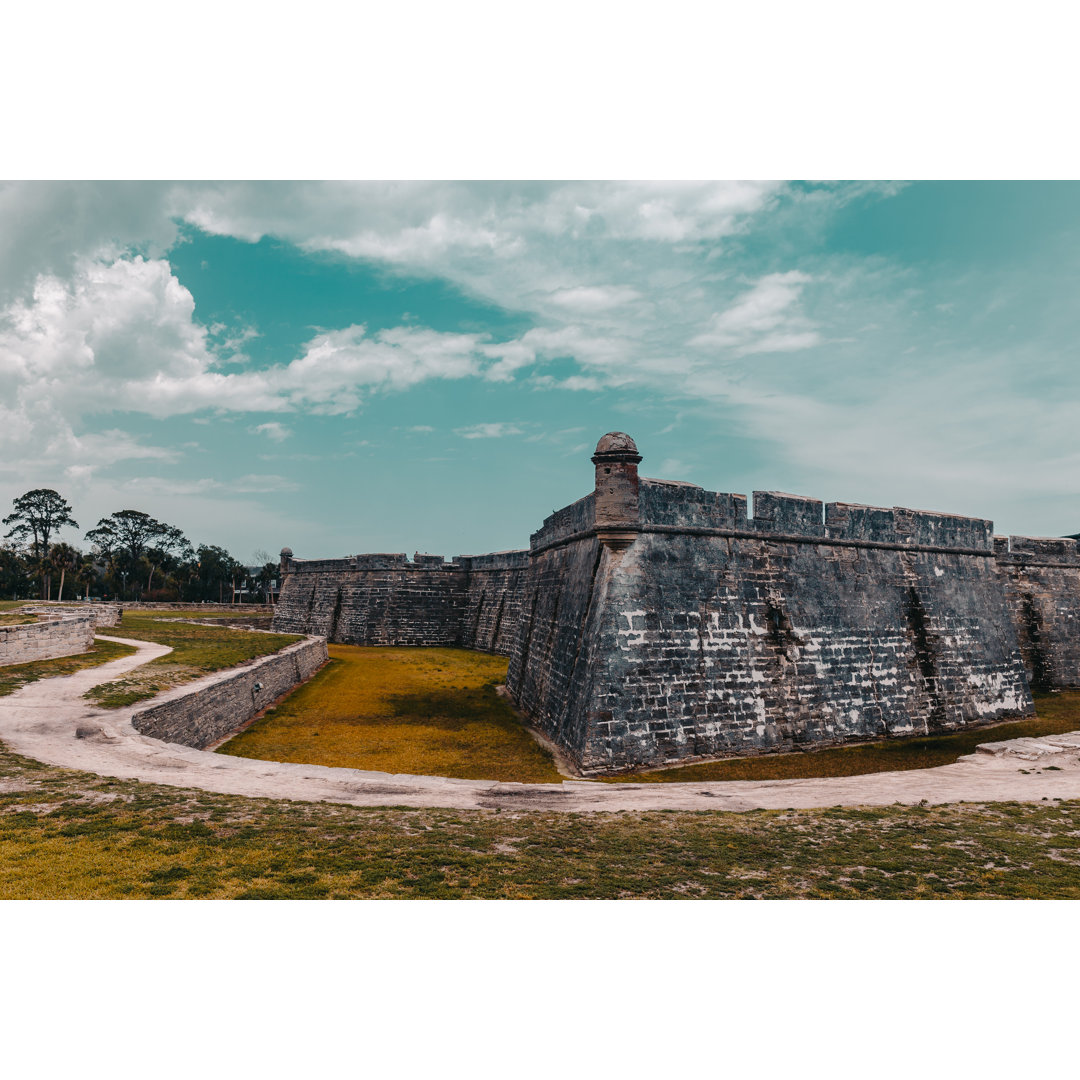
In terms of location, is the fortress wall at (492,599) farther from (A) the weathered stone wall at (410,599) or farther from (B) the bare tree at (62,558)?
(B) the bare tree at (62,558)

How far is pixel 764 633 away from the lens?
11742 mm

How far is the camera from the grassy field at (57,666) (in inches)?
461

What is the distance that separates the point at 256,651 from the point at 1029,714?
19.8 meters

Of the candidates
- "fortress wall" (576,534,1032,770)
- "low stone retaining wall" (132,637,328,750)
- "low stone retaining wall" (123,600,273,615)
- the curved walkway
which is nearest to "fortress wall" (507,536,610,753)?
"fortress wall" (576,534,1032,770)

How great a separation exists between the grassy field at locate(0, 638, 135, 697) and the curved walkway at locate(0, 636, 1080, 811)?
246 cm

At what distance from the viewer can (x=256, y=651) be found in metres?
17.7

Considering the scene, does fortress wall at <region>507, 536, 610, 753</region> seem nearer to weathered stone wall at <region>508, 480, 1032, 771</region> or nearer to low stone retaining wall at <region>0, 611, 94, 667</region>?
weathered stone wall at <region>508, 480, 1032, 771</region>

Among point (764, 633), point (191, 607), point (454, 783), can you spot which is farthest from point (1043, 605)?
point (191, 607)

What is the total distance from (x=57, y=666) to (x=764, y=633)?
14996 mm

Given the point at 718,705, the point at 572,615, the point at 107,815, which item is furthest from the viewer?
the point at 572,615

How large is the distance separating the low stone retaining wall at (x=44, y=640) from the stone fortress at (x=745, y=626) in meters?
11.2

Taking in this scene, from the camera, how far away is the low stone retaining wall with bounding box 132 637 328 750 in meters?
10.2

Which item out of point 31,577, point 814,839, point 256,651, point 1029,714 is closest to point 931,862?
point 814,839

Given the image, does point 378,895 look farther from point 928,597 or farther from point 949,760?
point 928,597
